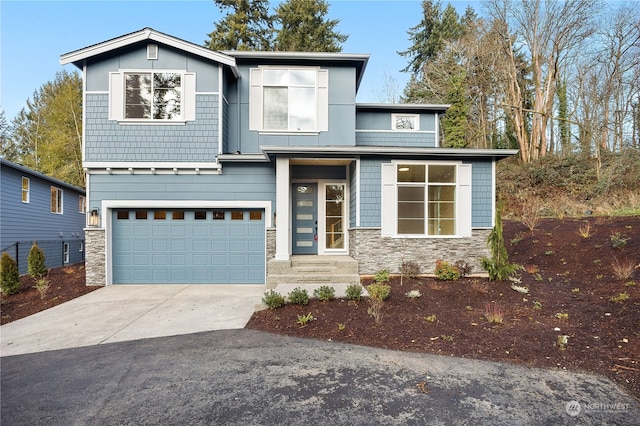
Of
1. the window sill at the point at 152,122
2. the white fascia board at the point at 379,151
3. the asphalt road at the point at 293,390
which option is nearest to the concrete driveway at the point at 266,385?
the asphalt road at the point at 293,390

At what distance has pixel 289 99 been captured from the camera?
9.14 m

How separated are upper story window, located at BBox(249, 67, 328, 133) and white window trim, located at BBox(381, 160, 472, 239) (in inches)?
103

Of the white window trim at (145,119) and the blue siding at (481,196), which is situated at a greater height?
the white window trim at (145,119)

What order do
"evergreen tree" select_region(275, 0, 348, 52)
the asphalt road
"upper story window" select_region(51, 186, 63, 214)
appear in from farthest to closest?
"evergreen tree" select_region(275, 0, 348, 52), "upper story window" select_region(51, 186, 63, 214), the asphalt road

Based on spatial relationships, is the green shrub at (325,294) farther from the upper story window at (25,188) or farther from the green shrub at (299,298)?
the upper story window at (25,188)

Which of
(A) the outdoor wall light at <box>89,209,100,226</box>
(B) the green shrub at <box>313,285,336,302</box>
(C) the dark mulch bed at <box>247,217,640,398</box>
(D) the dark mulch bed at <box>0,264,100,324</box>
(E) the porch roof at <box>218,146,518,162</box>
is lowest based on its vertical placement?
(D) the dark mulch bed at <box>0,264,100,324</box>

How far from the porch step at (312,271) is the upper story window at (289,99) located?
3.95 meters

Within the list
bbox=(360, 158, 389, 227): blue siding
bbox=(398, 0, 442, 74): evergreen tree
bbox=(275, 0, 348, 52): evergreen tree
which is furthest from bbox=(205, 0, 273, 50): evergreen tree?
bbox=(360, 158, 389, 227): blue siding

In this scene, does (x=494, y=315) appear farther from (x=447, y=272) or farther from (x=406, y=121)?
(x=406, y=121)

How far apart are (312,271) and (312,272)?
39 millimetres

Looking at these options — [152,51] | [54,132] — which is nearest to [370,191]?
[152,51]

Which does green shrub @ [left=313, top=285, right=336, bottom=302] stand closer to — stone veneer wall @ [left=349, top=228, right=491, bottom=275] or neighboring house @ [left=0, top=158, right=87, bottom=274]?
stone veneer wall @ [left=349, top=228, right=491, bottom=275]

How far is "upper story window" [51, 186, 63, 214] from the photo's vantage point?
13.6 meters

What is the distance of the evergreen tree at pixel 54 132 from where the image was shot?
19.7 m
